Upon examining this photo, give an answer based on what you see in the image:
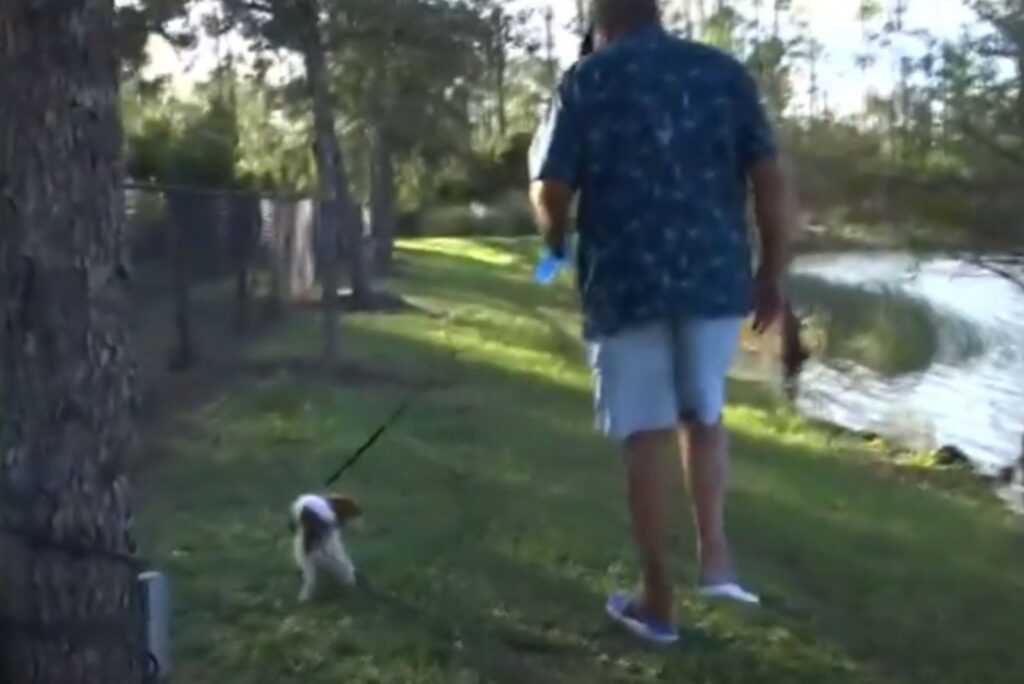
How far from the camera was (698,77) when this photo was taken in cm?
560

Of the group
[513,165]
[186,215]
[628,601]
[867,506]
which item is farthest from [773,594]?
[513,165]

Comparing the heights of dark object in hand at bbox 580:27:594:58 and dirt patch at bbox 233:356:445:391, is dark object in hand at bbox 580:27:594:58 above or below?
above

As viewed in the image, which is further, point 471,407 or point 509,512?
point 471,407

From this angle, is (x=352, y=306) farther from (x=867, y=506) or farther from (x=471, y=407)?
(x=867, y=506)

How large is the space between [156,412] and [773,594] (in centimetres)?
448

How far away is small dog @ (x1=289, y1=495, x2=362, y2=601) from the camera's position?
6.12m

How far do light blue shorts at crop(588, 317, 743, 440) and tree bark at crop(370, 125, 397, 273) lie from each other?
14.8m

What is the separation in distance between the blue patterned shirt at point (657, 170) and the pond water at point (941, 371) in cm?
1457

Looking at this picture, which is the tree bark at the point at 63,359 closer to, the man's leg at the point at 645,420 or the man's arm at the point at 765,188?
the man's leg at the point at 645,420

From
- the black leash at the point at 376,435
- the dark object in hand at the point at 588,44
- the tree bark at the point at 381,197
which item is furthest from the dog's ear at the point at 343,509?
the tree bark at the point at 381,197

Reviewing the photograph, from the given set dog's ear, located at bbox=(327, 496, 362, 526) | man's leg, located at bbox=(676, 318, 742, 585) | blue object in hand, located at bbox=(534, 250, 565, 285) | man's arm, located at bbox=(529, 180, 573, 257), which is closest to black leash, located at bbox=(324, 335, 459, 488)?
dog's ear, located at bbox=(327, 496, 362, 526)

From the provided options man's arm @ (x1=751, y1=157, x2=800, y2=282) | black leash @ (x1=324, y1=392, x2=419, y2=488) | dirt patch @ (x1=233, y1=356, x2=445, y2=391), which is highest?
man's arm @ (x1=751, y1=157, x2=800, y2=282)

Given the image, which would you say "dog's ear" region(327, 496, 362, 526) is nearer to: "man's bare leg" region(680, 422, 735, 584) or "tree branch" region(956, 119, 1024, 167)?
"man's bare leg" region(680, 422, 735, 584)

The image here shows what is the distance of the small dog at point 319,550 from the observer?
6.12 metres
